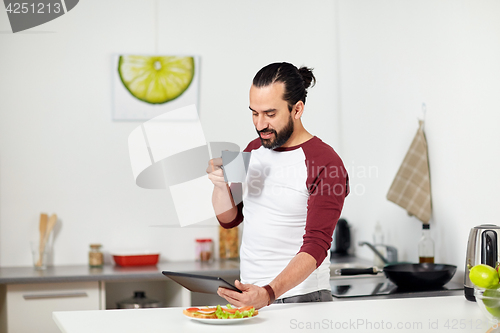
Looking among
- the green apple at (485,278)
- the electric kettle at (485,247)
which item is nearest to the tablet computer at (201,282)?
the green apple at (485,278)

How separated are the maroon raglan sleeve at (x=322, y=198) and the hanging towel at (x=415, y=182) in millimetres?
916

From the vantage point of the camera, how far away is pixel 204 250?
3045 mm

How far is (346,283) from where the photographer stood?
242cm

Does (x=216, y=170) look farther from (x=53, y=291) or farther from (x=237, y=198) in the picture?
(x=53, y=291)

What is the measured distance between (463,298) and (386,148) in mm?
1235

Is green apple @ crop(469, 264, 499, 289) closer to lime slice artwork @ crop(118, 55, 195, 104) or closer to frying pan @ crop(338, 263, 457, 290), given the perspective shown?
frying pan @ crop(338, 263, 457, 290)

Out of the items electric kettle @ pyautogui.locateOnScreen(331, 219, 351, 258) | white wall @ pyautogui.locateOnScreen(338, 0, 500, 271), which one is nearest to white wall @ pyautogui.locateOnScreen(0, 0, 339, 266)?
white wall @ pyautogui.locateOnScreen(338, 0, 500, 271)

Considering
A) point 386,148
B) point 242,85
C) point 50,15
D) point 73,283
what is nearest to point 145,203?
point 73,283

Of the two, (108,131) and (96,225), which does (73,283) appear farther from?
(108,131)

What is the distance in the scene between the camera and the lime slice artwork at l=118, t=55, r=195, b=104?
3.05 m

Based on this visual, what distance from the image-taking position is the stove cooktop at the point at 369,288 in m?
2.09

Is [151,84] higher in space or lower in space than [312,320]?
higher

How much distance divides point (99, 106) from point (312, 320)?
2085mm

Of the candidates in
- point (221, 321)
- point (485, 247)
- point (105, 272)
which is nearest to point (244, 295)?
point (221, 321)
